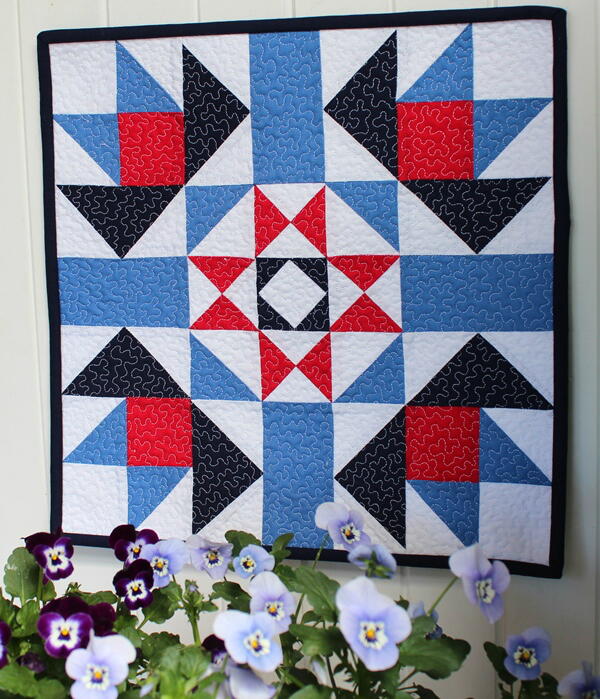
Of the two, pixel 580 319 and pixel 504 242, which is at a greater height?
pixel 504 242

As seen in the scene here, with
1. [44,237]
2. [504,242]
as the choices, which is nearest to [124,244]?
[44,237]

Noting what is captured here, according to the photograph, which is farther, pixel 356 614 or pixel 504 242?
pixel 504 242

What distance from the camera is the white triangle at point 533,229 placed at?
1.09 m

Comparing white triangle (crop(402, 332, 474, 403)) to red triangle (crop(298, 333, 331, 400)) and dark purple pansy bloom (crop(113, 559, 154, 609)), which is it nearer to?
red triangle (crop(298, 333, 331, 400))

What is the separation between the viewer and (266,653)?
→ 769 mm

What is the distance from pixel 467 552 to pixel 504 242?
0.47m

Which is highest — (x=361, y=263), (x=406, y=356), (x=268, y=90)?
(x=268, y=90)

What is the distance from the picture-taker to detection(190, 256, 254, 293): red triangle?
1.17m

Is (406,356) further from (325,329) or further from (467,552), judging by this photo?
(467,552)

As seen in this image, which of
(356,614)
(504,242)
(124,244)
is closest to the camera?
(356,614)

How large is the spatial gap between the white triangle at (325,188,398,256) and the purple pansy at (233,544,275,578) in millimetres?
440

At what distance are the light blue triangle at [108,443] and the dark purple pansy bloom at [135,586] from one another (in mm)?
342

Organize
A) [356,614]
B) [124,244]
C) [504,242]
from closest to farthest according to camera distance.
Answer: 1. [356,614]
2. [504,242]
3. [124,244]

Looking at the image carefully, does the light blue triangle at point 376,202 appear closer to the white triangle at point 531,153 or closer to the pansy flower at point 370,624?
the white triangle at point 531,153
